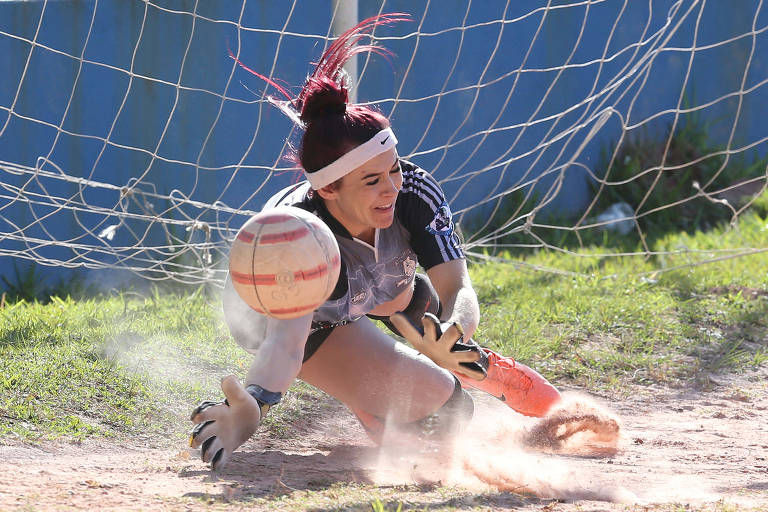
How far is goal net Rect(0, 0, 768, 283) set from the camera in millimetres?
6328

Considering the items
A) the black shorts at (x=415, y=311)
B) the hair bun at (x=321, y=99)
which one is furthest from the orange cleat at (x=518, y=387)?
the hair bun at (x=321, y=99)

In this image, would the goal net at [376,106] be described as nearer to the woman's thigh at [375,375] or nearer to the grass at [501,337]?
the grass at [501,337]

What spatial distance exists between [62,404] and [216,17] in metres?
3.50

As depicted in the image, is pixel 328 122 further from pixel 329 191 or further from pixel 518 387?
pixel 518 387

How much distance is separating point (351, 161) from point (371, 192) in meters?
0.13

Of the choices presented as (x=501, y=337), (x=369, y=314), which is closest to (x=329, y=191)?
(x=369, y=314)

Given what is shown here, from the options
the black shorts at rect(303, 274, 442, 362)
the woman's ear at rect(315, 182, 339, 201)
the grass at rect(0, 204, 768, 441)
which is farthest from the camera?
the grass at rect(0, 204, 768, 441)

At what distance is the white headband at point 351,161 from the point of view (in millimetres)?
3338

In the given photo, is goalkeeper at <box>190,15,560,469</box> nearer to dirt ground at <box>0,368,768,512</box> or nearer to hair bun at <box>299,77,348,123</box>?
hair bun at <box>299,77,348,123</box>

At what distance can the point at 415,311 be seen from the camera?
396cm

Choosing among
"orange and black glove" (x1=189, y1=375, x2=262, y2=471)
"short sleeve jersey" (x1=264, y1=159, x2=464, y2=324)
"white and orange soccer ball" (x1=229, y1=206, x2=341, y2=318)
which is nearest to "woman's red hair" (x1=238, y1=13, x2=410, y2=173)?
"short sleeve jersey" (x1=264, y1=159, x2=464, y2=324)

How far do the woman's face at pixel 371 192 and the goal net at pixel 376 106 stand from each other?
2.13 m

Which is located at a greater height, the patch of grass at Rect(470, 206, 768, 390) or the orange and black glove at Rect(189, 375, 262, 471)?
the orange and black glove at Rect(189, 375, 262, 471)

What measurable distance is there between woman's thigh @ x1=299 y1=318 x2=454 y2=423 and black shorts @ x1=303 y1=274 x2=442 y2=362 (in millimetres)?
34
